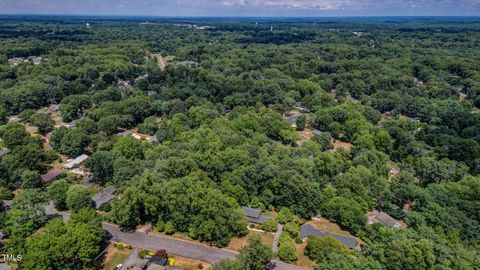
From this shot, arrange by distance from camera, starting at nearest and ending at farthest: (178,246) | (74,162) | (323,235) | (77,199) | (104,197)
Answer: (178,246) → (323,235) → (77,199) → (104,197) → (74,162)

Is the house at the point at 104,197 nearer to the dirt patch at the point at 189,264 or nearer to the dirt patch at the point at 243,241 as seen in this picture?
the dirt patch at the point at 189,264

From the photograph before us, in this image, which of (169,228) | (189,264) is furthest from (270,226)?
(169,228)

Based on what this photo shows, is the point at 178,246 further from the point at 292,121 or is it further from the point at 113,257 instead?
the point at 292,121

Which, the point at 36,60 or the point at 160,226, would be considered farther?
the point at 36,60

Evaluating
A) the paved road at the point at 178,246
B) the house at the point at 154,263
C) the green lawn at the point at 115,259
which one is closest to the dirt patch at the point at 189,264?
the paved road at the point at 178,246

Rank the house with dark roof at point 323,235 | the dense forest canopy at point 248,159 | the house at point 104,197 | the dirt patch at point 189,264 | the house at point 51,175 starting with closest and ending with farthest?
the dirt patch at point 189,264, the dense forest canopy at point 248,159, the house with dark roof at point 323,235, the house at point 104,197, the house at point 51,175

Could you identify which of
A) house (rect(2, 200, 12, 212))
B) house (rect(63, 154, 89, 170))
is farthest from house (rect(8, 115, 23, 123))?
house (rect(2, 200, 12, 212))

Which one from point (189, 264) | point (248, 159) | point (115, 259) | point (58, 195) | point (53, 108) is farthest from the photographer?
point (53, 108)
